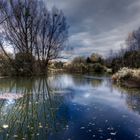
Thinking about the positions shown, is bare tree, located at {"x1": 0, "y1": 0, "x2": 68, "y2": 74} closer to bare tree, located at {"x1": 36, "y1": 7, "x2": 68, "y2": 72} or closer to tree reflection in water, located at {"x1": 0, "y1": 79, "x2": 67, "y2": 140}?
bare tree, located at {"x1": 36, "y1": 7, "x2": 68, "y2": 72}

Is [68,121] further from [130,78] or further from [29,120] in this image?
[130,78]

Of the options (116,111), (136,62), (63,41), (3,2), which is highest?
(3,2)

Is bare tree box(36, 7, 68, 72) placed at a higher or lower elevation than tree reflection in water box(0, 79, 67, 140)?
higher

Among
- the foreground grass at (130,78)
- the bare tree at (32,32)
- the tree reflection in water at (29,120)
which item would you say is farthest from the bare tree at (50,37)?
the tree reflection in water at (29,120)

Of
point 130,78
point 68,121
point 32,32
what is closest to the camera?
point 68,121

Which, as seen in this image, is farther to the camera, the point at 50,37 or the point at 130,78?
the point at 50,37

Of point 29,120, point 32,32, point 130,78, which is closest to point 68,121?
point 29,120

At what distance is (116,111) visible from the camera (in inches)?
300

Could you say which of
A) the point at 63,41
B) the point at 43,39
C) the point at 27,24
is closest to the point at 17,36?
the point at 27,24

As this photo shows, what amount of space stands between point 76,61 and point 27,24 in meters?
21.5

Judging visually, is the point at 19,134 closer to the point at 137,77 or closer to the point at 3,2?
the point at 137,77

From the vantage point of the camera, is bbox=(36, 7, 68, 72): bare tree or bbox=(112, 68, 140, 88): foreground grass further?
bbox=(36, 7, 68, 72): bare tree

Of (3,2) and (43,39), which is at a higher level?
(3,2)

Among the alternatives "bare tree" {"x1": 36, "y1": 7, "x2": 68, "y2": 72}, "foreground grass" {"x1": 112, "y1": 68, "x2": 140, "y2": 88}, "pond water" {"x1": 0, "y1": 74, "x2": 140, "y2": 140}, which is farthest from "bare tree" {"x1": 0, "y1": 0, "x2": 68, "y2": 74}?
"pond water" {"x1": 0, "y1": 74, "x2": 140, "y2": 140}
